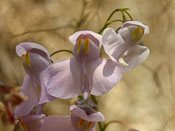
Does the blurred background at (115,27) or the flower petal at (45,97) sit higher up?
the flower petal at (45,97)

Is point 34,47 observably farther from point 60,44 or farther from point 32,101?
point 60,44

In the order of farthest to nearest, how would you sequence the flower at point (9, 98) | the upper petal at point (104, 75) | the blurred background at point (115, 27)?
the blurred background at point (115, 27), the upper petal at point (104, 75), the flower at point (9, 98)

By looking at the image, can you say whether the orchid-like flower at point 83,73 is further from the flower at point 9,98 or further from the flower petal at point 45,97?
the flower at point 9,98

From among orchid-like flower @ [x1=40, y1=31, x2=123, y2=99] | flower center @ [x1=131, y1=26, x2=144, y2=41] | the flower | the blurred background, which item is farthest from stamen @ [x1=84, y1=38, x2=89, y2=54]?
the blurred background

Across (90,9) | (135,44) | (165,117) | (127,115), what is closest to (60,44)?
(90,9)

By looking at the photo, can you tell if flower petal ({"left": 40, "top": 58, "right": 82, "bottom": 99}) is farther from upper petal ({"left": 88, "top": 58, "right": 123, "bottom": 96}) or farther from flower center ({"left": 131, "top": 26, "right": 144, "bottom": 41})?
flower center ({"left": 131, "top": 26, "right": 144, "bottom": 41})

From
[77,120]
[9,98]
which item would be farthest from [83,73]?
[9,98]

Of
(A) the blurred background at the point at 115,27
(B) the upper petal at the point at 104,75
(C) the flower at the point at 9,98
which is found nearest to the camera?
(C) the flower at the point at 9,98

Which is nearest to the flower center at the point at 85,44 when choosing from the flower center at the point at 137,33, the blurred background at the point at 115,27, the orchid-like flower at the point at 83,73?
the orchid-like flower at the point at 83,73

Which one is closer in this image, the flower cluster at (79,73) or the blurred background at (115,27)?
the flower cluster at (79,73)
